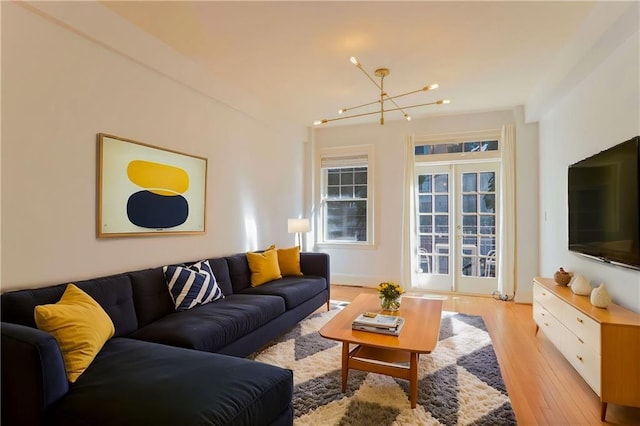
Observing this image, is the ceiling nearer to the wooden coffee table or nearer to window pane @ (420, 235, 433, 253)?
window pane @ (420, 235, 433, 253)

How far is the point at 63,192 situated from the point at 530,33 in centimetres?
386

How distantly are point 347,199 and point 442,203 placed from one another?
1.56 m

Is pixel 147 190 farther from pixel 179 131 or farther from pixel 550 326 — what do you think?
pixel 550 326

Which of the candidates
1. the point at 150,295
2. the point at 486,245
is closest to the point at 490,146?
the point at 486,245

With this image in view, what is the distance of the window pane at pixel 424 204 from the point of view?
17.8 feet

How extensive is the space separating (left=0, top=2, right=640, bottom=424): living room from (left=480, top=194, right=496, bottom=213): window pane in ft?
1.26

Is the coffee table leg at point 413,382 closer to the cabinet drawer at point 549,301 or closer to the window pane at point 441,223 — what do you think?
the cabinet drawer at point 549,301

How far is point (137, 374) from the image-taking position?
5.29ft

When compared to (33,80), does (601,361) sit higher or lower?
lower

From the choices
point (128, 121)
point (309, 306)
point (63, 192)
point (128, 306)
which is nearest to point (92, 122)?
point (128, 121)

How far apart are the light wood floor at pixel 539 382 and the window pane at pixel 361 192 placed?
2609 mm

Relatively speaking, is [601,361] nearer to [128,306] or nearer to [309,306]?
[309,306]

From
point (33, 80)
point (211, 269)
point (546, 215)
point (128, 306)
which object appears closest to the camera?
point (33, 80)

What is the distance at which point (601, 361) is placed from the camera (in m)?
2.06
